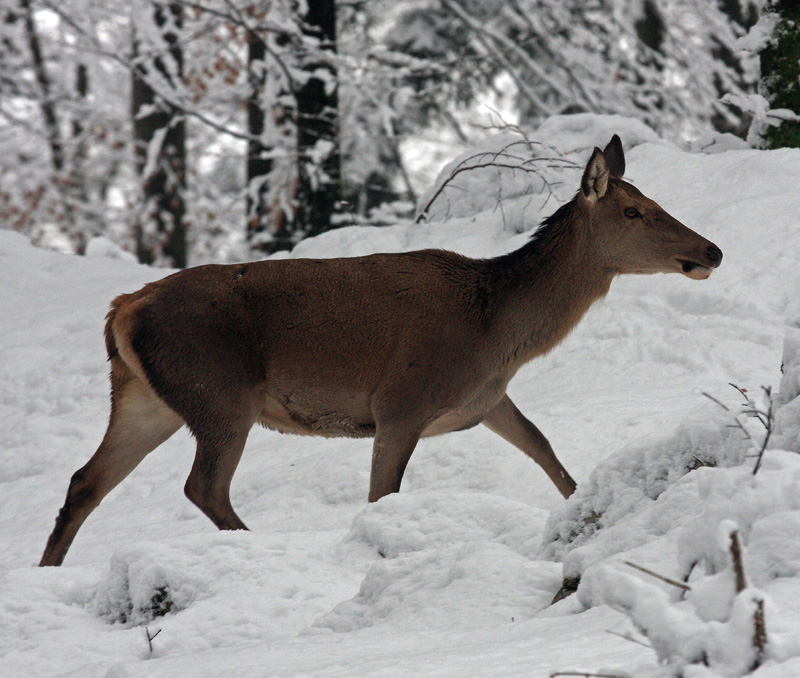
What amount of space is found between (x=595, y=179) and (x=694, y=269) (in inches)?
29.5

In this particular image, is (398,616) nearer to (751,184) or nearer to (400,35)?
(751,184)

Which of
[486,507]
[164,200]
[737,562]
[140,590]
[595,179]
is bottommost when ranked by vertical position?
[164,200]

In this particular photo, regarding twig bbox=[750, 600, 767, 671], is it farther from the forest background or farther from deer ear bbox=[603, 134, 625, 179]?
the forest background

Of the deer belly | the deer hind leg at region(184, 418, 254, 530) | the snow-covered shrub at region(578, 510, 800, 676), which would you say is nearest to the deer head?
the deer belly

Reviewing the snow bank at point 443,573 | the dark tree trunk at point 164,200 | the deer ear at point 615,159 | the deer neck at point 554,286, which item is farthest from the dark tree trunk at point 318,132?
the snow bank at point 443,573

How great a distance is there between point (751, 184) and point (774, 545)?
6.35 metres

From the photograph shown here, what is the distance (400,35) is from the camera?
63.8ft

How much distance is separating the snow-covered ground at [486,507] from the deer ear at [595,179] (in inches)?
48.3

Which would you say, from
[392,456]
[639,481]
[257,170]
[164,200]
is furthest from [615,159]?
[164,200]

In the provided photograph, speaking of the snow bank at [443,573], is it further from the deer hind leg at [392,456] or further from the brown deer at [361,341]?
the brown deer at [361,341]

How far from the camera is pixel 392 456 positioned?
539 cm

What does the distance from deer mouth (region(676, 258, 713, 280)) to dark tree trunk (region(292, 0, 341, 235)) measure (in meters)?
6.44

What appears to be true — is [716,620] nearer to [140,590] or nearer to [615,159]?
[140,590]

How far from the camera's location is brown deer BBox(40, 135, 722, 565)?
541cm
